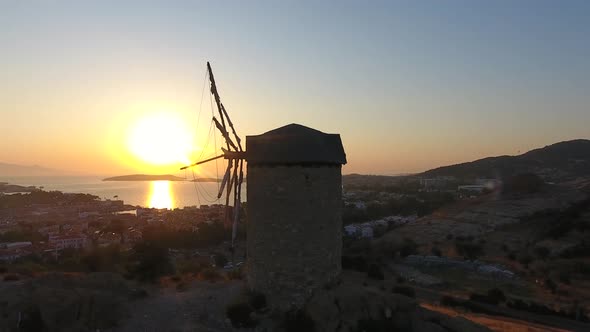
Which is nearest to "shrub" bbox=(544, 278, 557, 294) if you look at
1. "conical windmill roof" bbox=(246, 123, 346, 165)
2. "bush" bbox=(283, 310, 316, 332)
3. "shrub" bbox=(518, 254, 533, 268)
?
"shrub" bbox=(518, 254, 533, 268)

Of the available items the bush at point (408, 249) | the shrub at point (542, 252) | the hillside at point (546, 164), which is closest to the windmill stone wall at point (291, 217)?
the bush at point (408, 249)

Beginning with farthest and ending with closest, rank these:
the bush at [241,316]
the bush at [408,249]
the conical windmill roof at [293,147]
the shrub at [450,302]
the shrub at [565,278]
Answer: the bush at [408,249], the shrub at [565,278], the shrub at [450,302], the conical windmill roof at [293,147], the bush at [241,316]

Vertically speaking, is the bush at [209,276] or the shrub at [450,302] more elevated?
the bush at [209,276]

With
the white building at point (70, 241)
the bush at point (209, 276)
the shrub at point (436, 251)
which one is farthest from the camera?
the white building at point (70, 241)

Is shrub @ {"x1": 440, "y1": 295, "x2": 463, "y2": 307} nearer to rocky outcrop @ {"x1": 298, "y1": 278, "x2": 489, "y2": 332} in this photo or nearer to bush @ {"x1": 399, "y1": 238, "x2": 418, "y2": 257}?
rocky outcrop @ {"x1": 298, "y1": 278, "x2": 489, "y2": 332}

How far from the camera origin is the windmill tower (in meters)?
11.9

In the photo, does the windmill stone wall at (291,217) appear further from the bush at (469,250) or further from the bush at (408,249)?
the bush at (469,250)

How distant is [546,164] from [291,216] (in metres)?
138

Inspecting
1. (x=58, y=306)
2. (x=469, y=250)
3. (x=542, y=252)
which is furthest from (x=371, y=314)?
(x=469, y=250)

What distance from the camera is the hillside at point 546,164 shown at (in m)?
114

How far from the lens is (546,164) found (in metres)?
127

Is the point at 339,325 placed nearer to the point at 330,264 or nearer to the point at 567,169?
the point at 330,264

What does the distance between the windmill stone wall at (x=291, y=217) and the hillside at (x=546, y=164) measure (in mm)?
111663

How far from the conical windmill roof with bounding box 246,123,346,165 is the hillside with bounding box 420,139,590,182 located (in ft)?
365
